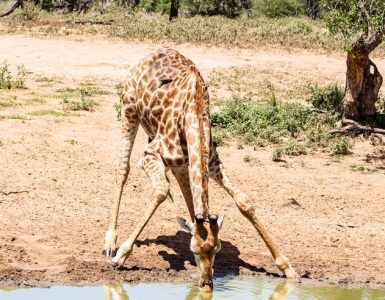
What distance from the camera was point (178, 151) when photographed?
27.2 feet

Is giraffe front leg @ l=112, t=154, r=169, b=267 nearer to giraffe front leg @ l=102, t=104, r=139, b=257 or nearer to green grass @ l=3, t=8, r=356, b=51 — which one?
giraffe front leg @ l=102, t=104, r=139, b=257

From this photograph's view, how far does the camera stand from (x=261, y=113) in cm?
1506

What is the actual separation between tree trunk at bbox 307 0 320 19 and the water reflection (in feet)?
105

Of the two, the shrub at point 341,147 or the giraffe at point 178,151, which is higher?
the giraffe at point 178,151

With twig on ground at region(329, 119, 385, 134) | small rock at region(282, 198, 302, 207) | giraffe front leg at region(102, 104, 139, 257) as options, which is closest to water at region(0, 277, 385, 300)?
giraffe front leg at region(102, 104, 139, 257)

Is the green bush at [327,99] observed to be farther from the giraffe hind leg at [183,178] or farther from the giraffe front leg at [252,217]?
the giraffe front leg at [252,217]

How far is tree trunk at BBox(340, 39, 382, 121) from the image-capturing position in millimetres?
14411

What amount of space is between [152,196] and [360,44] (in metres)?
7.12

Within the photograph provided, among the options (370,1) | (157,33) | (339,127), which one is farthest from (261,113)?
(157,33)

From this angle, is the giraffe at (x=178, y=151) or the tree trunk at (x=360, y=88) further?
the tree trunk at (x=360, y=88)

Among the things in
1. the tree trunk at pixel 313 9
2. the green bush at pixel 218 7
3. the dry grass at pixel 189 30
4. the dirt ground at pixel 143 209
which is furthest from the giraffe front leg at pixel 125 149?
the tree trunk at pixel 313 9

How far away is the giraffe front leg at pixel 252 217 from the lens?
8273 mm

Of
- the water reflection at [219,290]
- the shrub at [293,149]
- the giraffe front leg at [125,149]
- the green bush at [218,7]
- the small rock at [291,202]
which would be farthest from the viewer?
the green bush at [218,7]

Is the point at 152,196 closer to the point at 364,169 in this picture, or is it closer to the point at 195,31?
the point at 364,169
